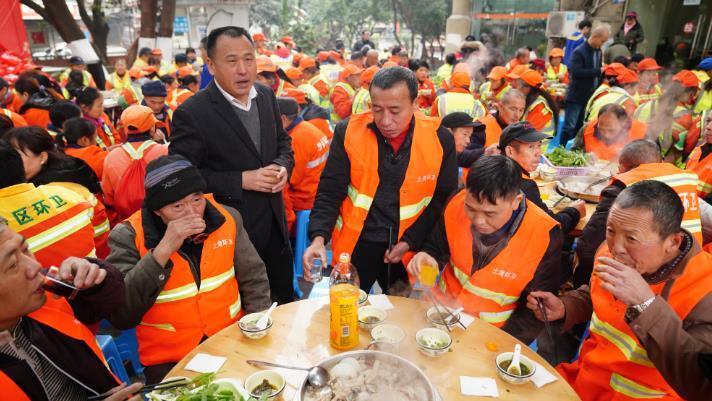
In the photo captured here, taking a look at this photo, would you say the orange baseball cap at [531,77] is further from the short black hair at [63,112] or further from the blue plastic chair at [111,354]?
the short black hair at [63,112]

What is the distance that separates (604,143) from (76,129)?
587 cm

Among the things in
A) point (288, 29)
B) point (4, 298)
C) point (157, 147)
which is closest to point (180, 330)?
point (4, 298)

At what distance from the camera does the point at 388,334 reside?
200 centimetres

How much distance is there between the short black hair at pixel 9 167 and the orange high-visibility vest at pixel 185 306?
31.6 inches

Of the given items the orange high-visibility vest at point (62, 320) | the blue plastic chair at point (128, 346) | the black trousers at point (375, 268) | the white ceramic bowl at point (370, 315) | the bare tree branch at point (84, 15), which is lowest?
the blue plastic chair at point (128, 346)

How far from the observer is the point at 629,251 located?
1862 millimetres

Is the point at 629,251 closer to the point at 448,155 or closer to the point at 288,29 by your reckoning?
the point at 448,155

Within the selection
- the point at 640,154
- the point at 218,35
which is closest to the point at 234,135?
the point at 218,35

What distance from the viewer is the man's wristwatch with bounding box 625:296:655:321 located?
167cm

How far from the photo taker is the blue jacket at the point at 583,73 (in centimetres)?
834

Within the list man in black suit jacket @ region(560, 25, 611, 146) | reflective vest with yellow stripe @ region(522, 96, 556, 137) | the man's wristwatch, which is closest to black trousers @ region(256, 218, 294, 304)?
the man's wristwatch

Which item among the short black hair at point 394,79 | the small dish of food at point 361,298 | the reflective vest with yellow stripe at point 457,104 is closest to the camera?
the small dish of food at point 361,298

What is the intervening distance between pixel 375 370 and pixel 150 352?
1.41 m

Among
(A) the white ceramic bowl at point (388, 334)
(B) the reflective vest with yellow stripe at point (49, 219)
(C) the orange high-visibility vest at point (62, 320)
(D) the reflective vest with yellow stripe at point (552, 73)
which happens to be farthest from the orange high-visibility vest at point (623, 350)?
(D) the reflective vest with yellow stripe at point (552, 73)
